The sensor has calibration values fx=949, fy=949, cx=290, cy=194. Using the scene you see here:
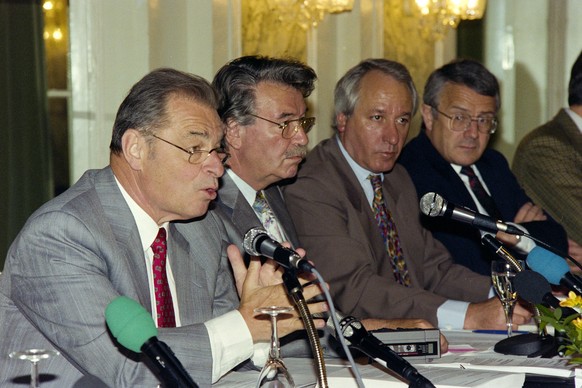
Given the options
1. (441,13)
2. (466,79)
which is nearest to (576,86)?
(466,79)

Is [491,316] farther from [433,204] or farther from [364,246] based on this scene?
[433,204]

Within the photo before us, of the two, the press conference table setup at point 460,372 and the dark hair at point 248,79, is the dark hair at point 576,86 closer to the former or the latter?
the dark hair at point 248,79

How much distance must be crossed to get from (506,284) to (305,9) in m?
3.49

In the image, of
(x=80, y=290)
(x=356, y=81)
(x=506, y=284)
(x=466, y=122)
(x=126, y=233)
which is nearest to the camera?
(x=80, y=290)

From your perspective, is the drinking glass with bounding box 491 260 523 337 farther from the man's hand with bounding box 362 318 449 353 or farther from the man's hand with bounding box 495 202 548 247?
the man's hand with bounding box 495 202 548 247

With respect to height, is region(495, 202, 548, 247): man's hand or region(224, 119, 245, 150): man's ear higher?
region(224, 119, 245, 150): man's ear

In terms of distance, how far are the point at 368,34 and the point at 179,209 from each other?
440cm

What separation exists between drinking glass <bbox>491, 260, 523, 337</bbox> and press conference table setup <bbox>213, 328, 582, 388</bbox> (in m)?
0.20

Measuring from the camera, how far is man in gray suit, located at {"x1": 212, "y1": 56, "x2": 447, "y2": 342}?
3850 mm

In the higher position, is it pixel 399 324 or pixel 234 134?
pixel 234 134

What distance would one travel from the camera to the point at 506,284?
3.27 metres

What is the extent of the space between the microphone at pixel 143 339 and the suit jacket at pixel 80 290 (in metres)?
0.69

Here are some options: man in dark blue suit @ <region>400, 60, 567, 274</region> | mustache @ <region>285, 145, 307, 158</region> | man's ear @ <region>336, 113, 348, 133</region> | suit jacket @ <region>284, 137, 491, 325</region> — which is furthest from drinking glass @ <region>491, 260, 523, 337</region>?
man's ear @ <region>336, 113, 348, 133</region>

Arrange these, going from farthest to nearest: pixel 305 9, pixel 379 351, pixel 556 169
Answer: pixel 305 9, pixel 556 169, pixel 379 351
